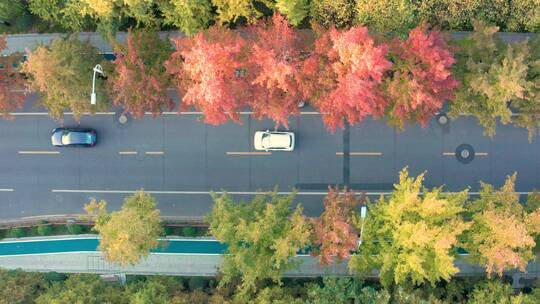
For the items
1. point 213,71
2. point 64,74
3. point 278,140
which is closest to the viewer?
point 213,71

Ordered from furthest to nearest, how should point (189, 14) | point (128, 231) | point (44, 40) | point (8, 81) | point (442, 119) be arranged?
point (44, 40) < point (442, 119) < point (8, 81) < point (189, 14) < point (128, 231)

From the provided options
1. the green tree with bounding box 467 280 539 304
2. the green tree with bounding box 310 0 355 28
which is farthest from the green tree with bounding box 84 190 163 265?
the green tree with bounding box 467 280 539 304

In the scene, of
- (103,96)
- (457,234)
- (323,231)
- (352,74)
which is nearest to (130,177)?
(103,96)

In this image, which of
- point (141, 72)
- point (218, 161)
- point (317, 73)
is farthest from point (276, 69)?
point (218, 161)

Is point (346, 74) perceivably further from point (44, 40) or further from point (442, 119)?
point (44, 40)

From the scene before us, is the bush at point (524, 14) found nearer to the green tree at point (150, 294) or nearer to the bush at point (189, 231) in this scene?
the bush at point (189, 231)

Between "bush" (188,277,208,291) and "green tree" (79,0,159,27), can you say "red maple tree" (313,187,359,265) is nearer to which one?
"bush" (188,277,208,291)

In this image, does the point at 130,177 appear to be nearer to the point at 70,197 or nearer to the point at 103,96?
the point at 70,197
